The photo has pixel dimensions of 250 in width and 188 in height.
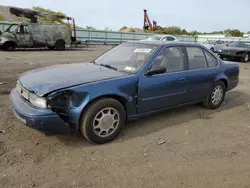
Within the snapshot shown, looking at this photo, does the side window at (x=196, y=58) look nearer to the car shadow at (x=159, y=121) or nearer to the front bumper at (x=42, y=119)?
the car shadow at (x=159, y=121)

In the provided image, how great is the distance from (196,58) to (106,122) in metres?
2.44

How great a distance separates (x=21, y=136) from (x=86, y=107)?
1.20 metres

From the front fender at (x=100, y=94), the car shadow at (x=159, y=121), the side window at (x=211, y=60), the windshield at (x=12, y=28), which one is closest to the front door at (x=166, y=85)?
the front fender at (x=100, y=94)

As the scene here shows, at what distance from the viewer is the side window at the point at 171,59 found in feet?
14.1

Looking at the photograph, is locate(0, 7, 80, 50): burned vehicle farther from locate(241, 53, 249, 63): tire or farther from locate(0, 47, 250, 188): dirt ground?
locate(0, 47, 250, 188): dirt ground

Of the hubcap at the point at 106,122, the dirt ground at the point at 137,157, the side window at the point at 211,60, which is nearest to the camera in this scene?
the dirt ground at the point at 137,157

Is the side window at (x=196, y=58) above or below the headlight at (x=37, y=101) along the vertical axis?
above

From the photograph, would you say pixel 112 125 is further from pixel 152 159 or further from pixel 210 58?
pixel 210 58

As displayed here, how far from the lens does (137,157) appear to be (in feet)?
11.0

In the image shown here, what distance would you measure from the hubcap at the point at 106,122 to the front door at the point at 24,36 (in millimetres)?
15585

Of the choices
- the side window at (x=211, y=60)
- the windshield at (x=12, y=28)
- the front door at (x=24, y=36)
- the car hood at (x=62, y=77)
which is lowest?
the car hood at (x=62, y=77)

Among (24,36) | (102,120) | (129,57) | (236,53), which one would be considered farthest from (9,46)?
(102,120)

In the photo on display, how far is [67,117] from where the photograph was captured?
3.39m

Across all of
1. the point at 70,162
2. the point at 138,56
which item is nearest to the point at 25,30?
the point at 138,56
